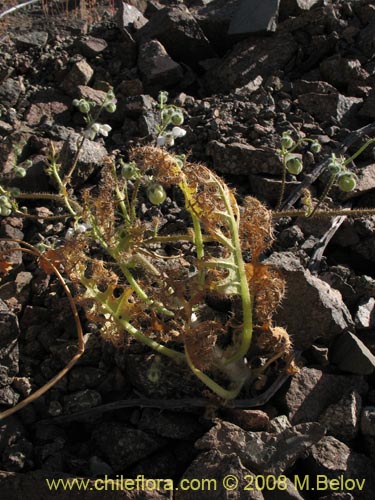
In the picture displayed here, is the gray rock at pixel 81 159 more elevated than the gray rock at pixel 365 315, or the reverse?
the gray rock at pixel 81 159

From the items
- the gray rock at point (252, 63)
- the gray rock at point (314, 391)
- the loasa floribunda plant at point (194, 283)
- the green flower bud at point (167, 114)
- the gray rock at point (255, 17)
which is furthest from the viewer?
the gray rock at point (255, 17)

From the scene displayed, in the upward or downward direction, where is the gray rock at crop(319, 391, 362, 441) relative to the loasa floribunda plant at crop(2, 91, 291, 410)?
downward

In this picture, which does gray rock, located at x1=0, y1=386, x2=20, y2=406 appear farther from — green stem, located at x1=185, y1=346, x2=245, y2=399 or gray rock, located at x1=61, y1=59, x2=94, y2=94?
gray rock, located at x1=61, y1=59, x2=94, y2=94

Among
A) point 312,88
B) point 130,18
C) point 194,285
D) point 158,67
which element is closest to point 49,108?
point 158,67

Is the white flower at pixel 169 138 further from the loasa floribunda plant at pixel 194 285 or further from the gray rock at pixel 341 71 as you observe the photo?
the gray rock at pixel 341 71

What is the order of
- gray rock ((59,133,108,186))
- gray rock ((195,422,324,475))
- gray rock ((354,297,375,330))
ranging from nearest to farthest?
gray rock ((195,422,324,475)) → gray rock ((354,297,375,330)) → gray rock ((59,133,108,186))

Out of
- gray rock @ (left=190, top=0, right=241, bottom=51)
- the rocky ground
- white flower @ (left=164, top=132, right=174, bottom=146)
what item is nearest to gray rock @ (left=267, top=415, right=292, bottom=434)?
the rocky ground

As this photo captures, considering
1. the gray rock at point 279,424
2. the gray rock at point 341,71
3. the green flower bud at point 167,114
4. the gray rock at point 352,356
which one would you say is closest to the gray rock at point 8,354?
the gray rock at point 279,424
